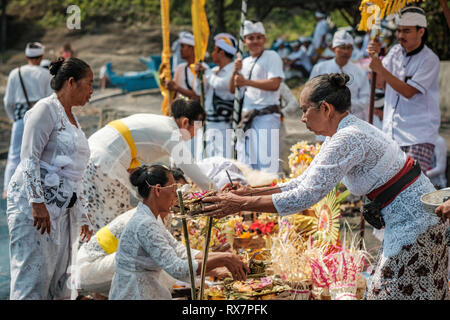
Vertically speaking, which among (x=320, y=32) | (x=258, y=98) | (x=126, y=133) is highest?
(x=126, y=133)

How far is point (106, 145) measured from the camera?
14.9ft

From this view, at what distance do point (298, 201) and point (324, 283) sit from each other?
126cm

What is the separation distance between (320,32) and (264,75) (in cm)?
925

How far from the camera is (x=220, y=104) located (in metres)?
6.83

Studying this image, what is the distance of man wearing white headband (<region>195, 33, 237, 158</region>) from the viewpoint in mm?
6789

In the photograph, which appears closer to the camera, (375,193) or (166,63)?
(375,193)

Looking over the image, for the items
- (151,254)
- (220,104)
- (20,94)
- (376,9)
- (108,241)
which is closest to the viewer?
(151,254)

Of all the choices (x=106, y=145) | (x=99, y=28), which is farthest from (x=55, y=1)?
(x=106, y=145)

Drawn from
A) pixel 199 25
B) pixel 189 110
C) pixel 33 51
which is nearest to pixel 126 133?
pixel 189 110

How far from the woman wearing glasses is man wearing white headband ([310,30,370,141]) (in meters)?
3.57

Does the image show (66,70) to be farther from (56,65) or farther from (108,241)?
(108,241)

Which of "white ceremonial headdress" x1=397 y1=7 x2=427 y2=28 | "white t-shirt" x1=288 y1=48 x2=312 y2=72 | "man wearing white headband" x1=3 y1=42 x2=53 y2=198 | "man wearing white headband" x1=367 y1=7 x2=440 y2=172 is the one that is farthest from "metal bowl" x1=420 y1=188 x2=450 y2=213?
"white t-shirt" x1=288 y1=48 x2=312 y2=72

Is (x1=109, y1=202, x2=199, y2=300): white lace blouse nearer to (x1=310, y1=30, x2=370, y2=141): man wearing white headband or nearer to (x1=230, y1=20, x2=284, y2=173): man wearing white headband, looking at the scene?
(x1=230, y1=20, x2=284, y2=173): man wearing white headband

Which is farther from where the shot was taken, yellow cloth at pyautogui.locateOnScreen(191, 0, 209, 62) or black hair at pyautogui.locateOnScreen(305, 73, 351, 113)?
yellow cloth at pyautogui.locateOnScreen(191, 0, 209, 62)
